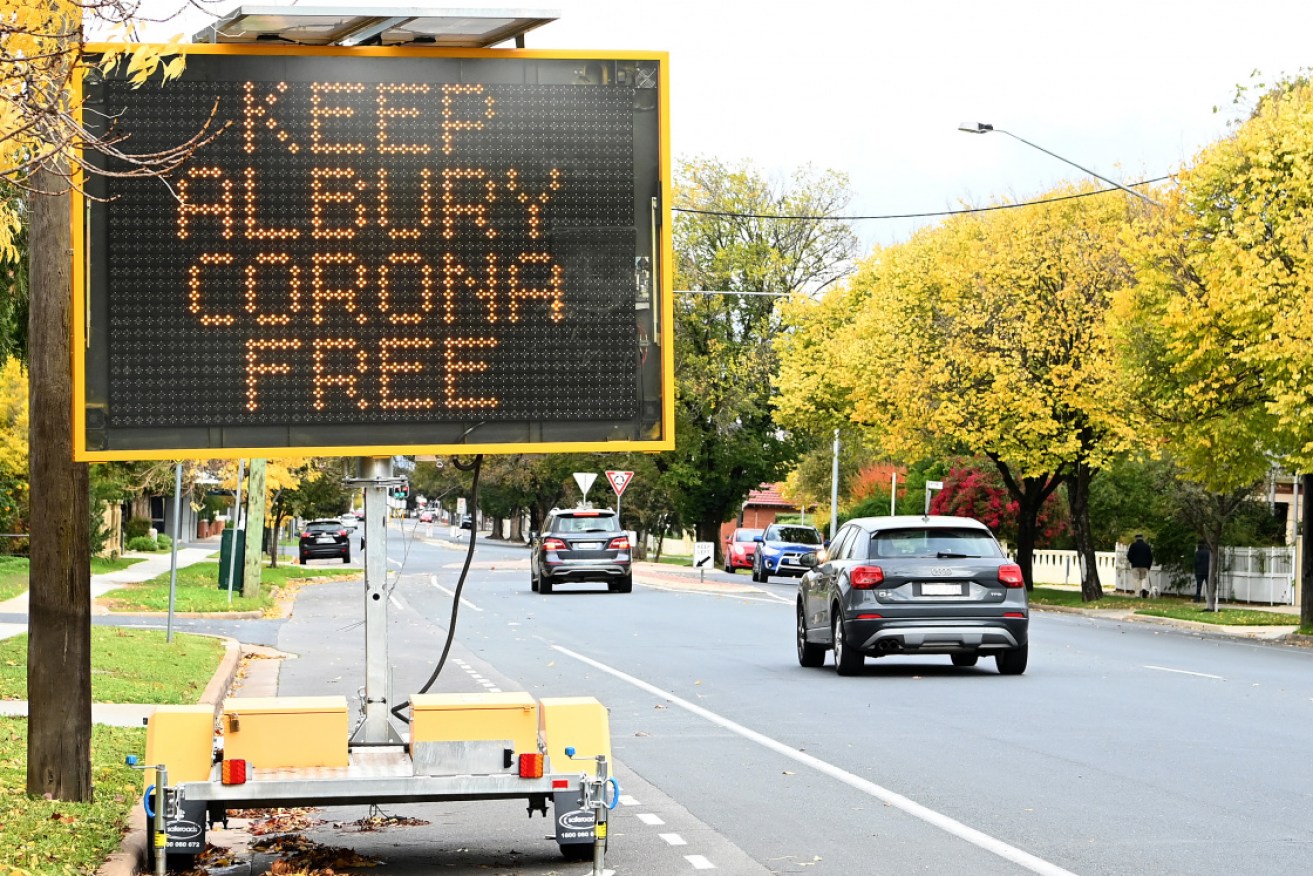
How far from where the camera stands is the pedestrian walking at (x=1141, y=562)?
45750 mm

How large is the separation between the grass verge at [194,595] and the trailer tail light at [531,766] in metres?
17.5

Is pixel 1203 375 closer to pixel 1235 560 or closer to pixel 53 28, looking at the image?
pixel 1235 560

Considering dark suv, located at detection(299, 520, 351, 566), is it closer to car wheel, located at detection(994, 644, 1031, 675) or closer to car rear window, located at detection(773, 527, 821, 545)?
car rear window, located at detection(773, 527, 821, 545)

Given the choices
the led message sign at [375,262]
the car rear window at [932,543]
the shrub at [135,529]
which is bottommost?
the shrub at [135,529]

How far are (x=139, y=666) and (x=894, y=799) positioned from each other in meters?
10.4

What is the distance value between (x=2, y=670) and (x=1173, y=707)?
35.1ft

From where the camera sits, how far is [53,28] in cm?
886

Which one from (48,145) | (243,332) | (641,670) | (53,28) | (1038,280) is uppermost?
(1038,280)

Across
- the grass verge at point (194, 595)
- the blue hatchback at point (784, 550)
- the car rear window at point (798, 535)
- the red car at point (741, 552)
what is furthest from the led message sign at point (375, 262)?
the red car at point (741, 552)

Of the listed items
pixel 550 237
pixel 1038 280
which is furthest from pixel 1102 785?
pixel 1038 280

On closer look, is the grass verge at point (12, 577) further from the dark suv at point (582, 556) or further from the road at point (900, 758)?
the dark suv at point (582, 556)

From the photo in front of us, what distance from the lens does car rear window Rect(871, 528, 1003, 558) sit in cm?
1919

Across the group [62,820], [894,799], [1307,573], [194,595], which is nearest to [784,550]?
[194,595]

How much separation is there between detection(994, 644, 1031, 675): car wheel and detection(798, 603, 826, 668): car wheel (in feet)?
6.80
